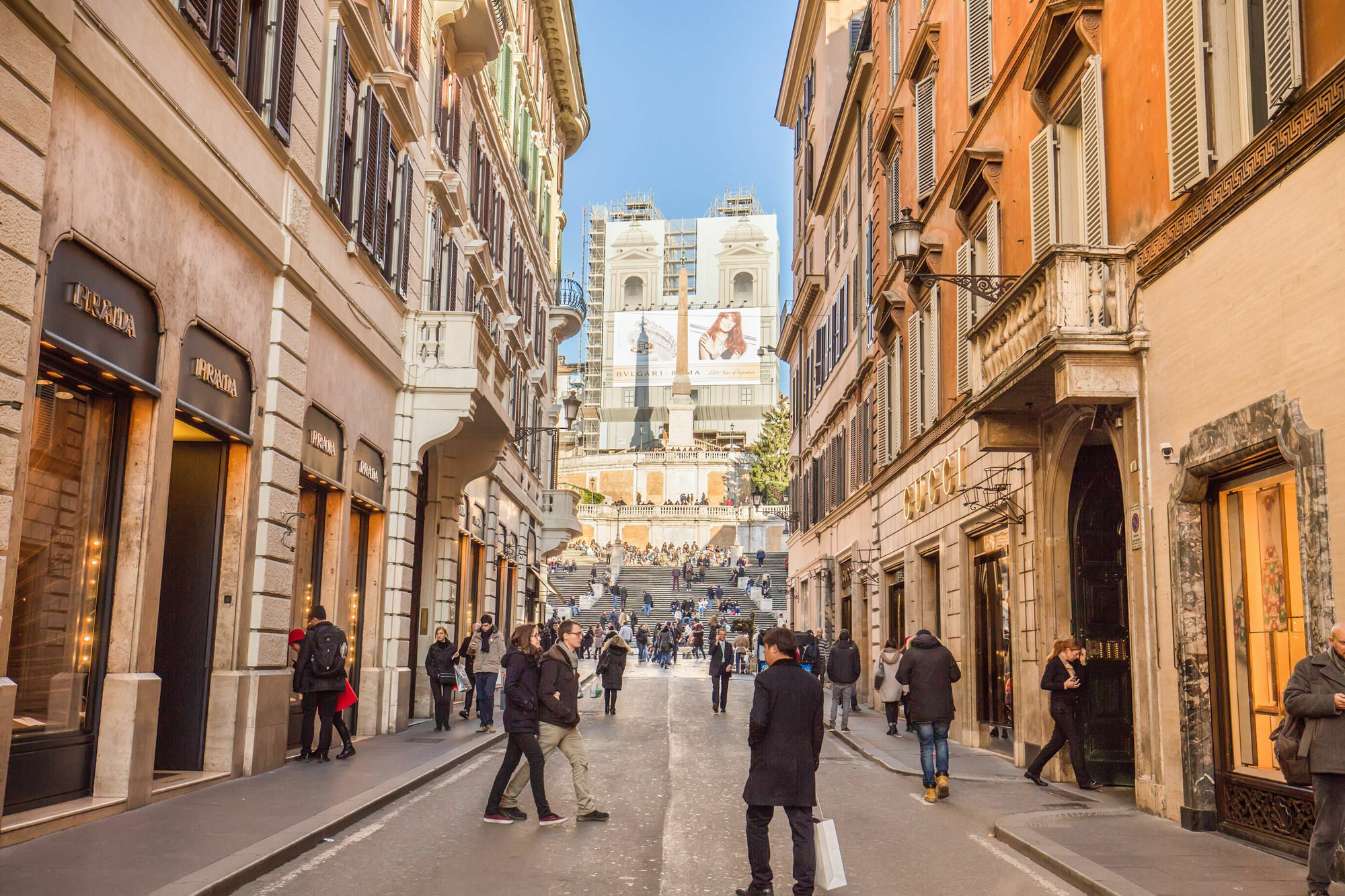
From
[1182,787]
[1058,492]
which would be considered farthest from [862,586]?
[1182,787]

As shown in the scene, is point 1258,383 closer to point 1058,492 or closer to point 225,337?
point 1058,492

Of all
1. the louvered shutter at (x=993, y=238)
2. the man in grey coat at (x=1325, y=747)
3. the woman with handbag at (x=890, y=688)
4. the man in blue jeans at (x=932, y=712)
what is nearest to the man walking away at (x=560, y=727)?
the man in blue jeans at (x=932, y=712)

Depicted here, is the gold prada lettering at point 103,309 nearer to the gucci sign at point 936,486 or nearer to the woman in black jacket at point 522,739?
the woman in black jacket at point 522,739

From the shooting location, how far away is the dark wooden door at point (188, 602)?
39.5ft

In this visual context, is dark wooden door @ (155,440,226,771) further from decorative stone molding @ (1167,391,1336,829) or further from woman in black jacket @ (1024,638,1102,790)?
decorative stone molding @ (1167,391,1336,829)

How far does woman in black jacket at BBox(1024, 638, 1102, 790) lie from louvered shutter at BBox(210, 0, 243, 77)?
399 inches

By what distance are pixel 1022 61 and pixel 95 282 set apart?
1102 cm

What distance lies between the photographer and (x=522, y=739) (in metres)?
10.5

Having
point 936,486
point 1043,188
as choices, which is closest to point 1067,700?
point 1043,188

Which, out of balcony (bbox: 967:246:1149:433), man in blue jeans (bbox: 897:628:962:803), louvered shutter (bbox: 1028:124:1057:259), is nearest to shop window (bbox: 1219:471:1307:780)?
balcony (bbox: 967:246:1149:433)

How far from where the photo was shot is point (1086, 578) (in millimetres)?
14234

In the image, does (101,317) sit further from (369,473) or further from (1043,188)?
(1043,188)

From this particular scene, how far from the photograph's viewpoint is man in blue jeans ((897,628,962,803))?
12.4 m

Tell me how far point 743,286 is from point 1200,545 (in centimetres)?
11126
